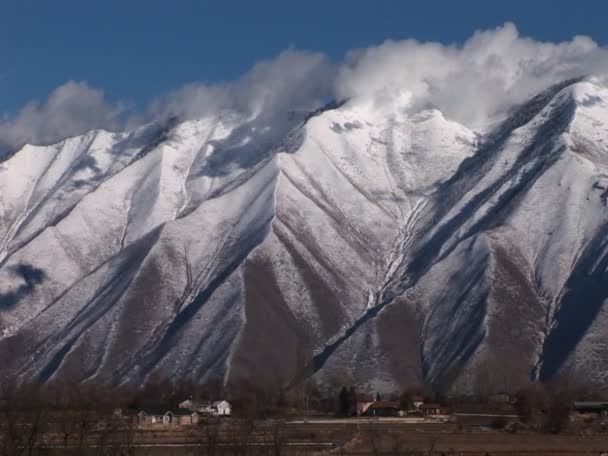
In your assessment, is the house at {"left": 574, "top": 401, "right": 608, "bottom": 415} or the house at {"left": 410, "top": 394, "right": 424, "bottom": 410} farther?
the house at {"left": 410, "top": 394, "right": 424, "bottom": 410}

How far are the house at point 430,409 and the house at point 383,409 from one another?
2554 millimetres

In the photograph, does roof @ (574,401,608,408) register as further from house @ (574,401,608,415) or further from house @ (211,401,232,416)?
house @ (211,401,232,416)

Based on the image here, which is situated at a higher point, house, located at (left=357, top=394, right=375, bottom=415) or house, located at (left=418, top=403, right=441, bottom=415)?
house, located at (left=357, top=394, right=375, bottom=415)

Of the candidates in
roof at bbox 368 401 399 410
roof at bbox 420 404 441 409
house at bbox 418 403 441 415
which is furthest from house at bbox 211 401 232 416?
roof at bbox 420 404 441 409

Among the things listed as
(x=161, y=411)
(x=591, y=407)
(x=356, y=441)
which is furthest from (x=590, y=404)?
(x=356, y=441)

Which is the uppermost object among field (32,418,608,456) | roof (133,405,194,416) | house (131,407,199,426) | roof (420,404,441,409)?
roof (420,404,441,409)

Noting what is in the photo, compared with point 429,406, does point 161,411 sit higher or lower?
lower

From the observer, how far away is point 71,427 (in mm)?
88062

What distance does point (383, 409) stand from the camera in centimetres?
13925

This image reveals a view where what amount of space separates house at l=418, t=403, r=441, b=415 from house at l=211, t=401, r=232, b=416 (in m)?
19.9

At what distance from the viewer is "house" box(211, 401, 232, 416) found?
13650 cm

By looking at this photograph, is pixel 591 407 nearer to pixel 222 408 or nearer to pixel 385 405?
pixel 385 405

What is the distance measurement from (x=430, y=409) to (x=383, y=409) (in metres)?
5.33

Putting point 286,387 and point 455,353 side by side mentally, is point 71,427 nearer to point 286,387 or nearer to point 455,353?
point 286,387
